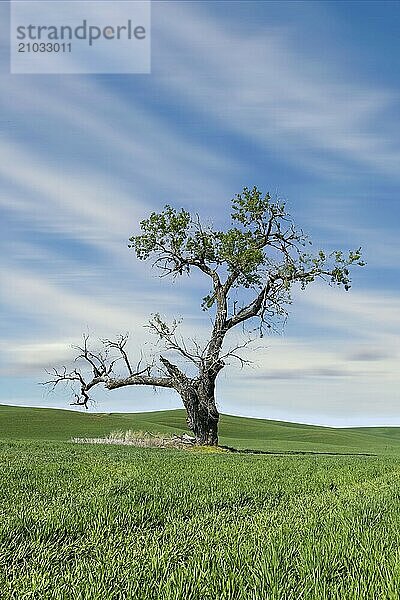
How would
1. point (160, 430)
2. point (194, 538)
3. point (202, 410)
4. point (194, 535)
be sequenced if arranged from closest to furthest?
1. point (194, 538)
2. point (194, 535)
3. point (202, 410)
4. point (160, 430)

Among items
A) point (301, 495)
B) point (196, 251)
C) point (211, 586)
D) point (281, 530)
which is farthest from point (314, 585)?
Result: point (196, 251)

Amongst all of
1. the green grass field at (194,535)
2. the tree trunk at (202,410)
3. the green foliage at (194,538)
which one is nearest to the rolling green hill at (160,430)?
the tree trunk at (202,410)

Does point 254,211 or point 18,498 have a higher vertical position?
point 254,211

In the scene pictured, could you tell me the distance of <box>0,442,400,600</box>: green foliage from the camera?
18.2 feet

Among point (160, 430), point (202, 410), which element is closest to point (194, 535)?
point (202, 410)

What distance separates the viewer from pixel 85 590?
17.6 feet

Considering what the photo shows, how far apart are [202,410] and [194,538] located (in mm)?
28160

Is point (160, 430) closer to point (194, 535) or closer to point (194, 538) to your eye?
point (194, 535)

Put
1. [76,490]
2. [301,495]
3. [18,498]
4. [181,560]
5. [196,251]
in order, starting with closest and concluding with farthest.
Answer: [181,560] < [18,498] < [76,490] < [301,495] < [196,251]

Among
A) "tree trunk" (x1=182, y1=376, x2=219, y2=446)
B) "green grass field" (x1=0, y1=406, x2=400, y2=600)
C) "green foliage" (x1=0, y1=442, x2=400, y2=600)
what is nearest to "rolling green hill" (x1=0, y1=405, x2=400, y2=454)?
"tree trunk" (x1=182, y1=376, x2=219, y2=446)

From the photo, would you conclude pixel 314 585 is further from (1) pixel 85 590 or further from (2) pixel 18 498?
(2) pixel 18 498

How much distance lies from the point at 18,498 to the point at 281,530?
5.01 m

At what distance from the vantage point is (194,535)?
8180mm

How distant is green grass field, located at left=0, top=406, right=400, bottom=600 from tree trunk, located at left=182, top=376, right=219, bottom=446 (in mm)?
18883
